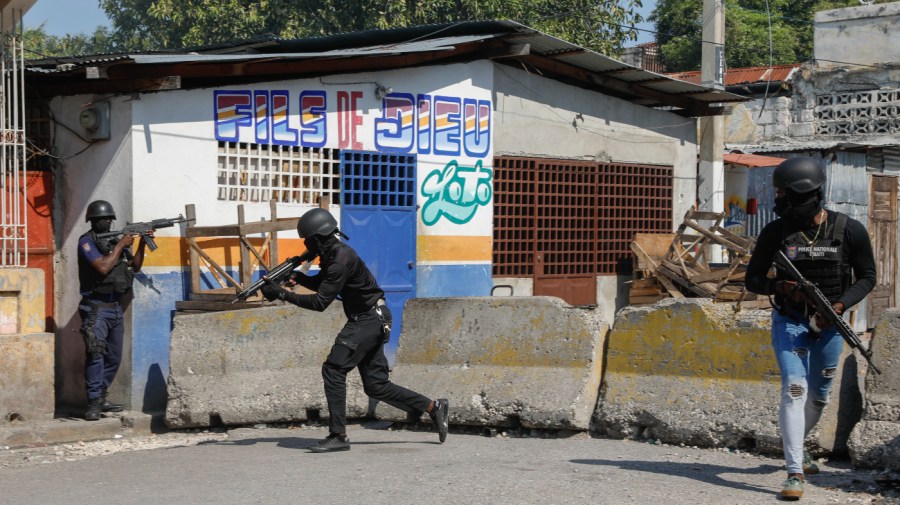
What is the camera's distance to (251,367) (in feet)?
31.1

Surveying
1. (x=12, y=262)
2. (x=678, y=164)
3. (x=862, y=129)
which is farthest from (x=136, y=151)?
(x=862, y=129)

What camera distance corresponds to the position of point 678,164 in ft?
56.1

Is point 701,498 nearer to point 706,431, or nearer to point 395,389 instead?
point 706,431

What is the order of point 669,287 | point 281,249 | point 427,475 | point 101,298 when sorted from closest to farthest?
point 427,475, point 101,298, point 281,249, point 669,287

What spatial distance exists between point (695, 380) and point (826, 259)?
72.0 inches

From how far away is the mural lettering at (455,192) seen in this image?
1323 centimetres

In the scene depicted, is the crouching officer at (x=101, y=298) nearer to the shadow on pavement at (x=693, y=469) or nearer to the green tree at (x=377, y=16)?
the shadow on pavement at (x=693, y=469)

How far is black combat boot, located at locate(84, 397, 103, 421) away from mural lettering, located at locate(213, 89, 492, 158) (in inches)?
111

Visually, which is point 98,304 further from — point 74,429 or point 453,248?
point 453,248

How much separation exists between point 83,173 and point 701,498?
670 cm

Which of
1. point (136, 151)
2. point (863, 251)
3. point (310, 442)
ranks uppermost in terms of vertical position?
point (136, 151)

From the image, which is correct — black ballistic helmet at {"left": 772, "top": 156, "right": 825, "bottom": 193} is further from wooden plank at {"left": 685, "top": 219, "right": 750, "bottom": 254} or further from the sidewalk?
wooden plank at {"left": 685, "top": 219, "right": 750, "bottom": 254}

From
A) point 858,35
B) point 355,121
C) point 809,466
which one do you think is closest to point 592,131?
point 355,121

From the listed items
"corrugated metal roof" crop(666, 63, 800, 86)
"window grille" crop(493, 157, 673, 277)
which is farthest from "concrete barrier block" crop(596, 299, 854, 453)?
"corrugated metal roof" crop(666, 63, 800, 86)
